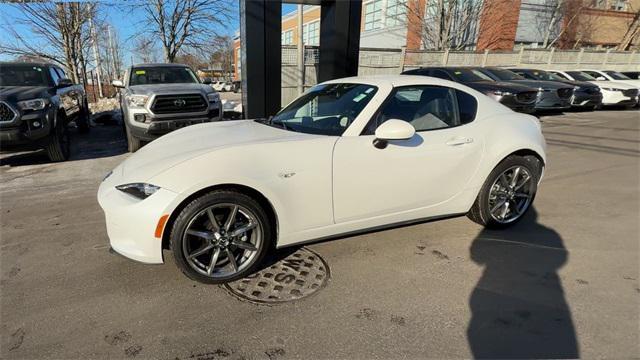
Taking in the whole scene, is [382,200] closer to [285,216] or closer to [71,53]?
[285,216]

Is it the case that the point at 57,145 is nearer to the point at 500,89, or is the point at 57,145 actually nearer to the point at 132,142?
the point at 132,142

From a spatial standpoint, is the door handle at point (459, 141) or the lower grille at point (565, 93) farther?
the lower grille at point (565, 93)

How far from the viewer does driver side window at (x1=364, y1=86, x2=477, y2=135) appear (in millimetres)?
3219

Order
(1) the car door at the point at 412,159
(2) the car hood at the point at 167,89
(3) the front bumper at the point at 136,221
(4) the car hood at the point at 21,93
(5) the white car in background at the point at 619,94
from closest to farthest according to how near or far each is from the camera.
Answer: (3) the front bumper at the point at 136,221 → (1) the car door at the point at 412,159 → (4) the car hood at the point at 21,93 → (2) the car hood at the point at 167,89 → (5) the white car in background at the point at 619,94

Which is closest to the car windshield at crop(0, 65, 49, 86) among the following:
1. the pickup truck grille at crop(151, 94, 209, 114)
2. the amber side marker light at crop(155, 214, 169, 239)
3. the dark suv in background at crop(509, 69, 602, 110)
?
the pickup truck grille at crop(151, 94, 209, 114)

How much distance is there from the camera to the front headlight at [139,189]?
2.52 m

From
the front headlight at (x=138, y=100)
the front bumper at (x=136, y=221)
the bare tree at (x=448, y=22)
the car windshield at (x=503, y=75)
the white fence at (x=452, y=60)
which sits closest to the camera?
the front bumper at (x=136, y=221)

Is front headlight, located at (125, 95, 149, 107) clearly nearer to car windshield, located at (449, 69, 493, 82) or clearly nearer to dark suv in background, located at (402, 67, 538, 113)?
dark suv in background, located at (402, 67, 538, 113)

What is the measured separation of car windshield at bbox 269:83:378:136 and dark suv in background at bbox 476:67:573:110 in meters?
9.81

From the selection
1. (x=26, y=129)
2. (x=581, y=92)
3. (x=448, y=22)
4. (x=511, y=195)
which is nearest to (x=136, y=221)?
(x=511, y=195)

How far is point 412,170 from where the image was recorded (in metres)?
3.12

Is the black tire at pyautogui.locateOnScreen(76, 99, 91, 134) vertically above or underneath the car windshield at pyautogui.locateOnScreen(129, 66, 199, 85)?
underneath

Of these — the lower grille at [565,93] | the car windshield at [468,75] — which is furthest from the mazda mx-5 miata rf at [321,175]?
the lower grille at [565,93]

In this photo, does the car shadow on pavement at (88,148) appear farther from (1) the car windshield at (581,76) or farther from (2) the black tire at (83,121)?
(1) the car windshield at (581,76)
